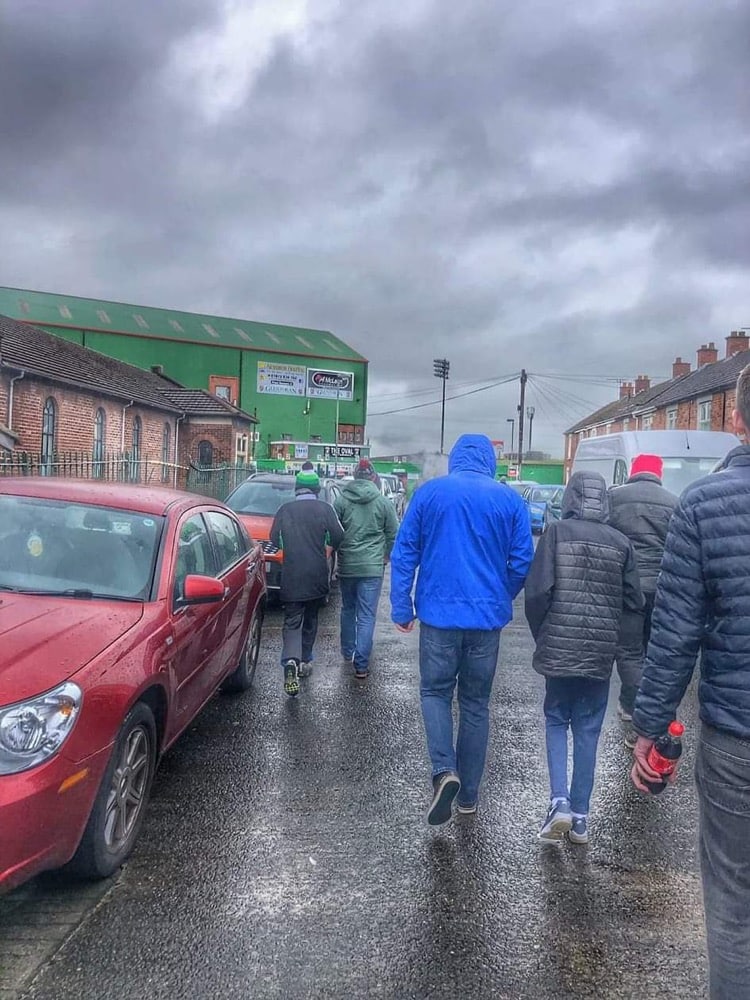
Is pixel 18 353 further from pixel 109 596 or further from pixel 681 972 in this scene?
pixel 681 972

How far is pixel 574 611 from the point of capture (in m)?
3.83

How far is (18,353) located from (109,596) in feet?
65.7

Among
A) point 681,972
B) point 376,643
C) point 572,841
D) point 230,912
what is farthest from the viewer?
point 376,643

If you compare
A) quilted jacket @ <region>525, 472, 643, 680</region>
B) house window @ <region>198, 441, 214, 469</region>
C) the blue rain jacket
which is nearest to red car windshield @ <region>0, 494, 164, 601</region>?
the blue rain jacket

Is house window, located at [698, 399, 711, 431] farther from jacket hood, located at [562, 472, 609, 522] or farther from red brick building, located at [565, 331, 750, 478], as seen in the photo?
jacket hood, located at [562, 472, 609, 522]

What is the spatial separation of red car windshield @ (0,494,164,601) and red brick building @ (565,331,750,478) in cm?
2574

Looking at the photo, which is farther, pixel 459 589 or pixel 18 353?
pixel 18 353

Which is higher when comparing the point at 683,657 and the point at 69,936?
the point at 683,657

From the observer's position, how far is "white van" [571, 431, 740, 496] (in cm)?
1280

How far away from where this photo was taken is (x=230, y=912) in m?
3.10

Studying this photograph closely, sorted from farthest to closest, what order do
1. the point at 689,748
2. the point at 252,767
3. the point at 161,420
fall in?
1. the point at 161,420
2. the point at 689,748
3. the point at 252,767

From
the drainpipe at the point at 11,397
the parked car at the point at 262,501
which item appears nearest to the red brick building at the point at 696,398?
the parked car at the point at 262,501

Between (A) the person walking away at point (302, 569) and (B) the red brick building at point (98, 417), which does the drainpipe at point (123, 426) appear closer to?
(B) the red brick building at point (98, 417)

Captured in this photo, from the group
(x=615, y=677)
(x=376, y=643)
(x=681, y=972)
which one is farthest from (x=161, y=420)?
(x=681, y=972)
